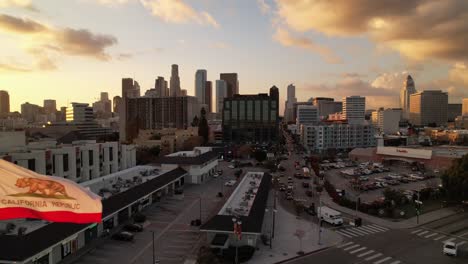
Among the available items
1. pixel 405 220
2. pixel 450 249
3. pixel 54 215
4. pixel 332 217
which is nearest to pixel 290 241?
pixel 332 217

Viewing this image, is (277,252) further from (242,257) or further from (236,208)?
(236,208)

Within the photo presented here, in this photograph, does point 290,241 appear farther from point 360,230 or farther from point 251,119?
point 251,119

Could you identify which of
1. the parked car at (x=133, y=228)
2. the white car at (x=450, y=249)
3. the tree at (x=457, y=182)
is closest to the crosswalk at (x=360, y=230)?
the white car at (x=450, y=249)

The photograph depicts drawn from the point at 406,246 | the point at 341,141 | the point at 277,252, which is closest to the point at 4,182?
the point at 277,252

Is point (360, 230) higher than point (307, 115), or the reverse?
point (307, 115)

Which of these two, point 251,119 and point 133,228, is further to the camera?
point 251,119

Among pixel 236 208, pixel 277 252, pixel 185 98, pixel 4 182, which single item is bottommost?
pixel 277 252

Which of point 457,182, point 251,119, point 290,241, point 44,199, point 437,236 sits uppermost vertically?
point 251,119
